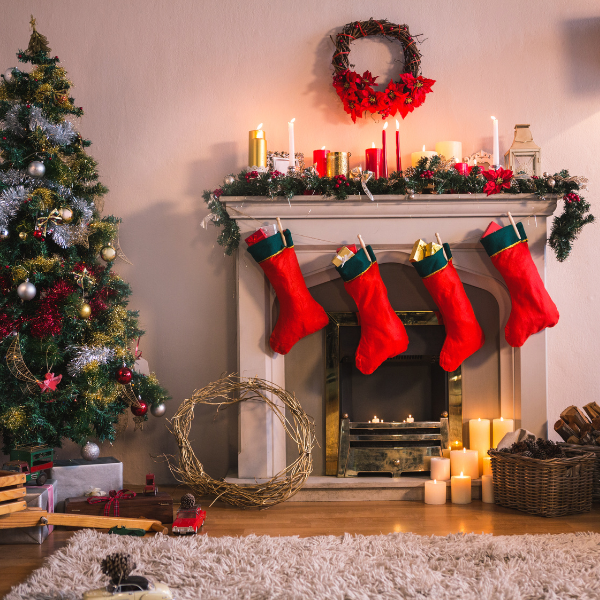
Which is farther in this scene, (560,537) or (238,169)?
(238,169)

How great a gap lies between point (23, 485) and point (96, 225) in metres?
1.16

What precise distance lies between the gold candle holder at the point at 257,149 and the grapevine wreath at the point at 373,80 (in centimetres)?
51

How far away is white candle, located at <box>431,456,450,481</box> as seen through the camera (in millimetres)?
2916

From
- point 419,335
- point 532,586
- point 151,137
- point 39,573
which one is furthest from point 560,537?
point 151,137

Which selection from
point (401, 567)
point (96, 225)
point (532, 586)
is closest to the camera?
point (532, 586)

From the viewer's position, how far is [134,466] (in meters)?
3.25

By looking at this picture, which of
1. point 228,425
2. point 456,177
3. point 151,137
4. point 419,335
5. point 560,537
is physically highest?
point 151,137

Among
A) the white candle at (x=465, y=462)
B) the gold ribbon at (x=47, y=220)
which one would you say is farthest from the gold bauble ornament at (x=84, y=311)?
the white candle at (x=465, y=462)

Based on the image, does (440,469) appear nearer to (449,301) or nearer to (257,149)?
(449,301)

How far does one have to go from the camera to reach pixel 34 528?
90.4 inches

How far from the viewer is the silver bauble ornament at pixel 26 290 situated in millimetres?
2555

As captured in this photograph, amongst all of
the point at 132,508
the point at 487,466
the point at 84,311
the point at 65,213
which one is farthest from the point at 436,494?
the point at 65,213

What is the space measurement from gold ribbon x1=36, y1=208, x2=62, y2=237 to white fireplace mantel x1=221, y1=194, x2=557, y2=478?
75 centimetres

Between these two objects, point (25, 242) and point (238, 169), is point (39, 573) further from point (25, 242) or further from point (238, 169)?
point (238, 169)
